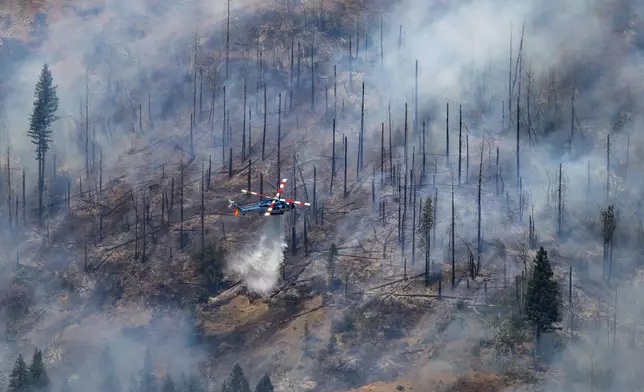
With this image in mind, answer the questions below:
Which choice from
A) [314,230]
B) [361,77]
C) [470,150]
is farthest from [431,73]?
[314,230]

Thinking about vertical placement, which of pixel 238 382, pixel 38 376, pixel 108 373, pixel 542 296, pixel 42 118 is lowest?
pixel 108 373

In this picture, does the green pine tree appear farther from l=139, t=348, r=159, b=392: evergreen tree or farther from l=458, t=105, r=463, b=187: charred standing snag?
l=458, t=105, r=463, b=187: charred standing snag

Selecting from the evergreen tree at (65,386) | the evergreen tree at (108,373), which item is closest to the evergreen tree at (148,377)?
the evergreen tree at (108,373)

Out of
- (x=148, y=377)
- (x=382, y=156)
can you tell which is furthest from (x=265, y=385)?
(x=382, y=156)

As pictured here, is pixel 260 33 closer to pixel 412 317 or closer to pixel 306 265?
pixel 306 265

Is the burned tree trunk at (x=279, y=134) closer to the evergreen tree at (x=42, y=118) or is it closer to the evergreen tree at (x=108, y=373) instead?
the evergreen tree at (x=42, y=118)

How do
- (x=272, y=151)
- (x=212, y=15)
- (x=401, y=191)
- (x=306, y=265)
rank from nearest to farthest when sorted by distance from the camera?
(x=306, y=265), (x=401, y=191), (x=272, y=151), (x=212, y=15)

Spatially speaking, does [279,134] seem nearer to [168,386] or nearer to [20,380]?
[168,386]
